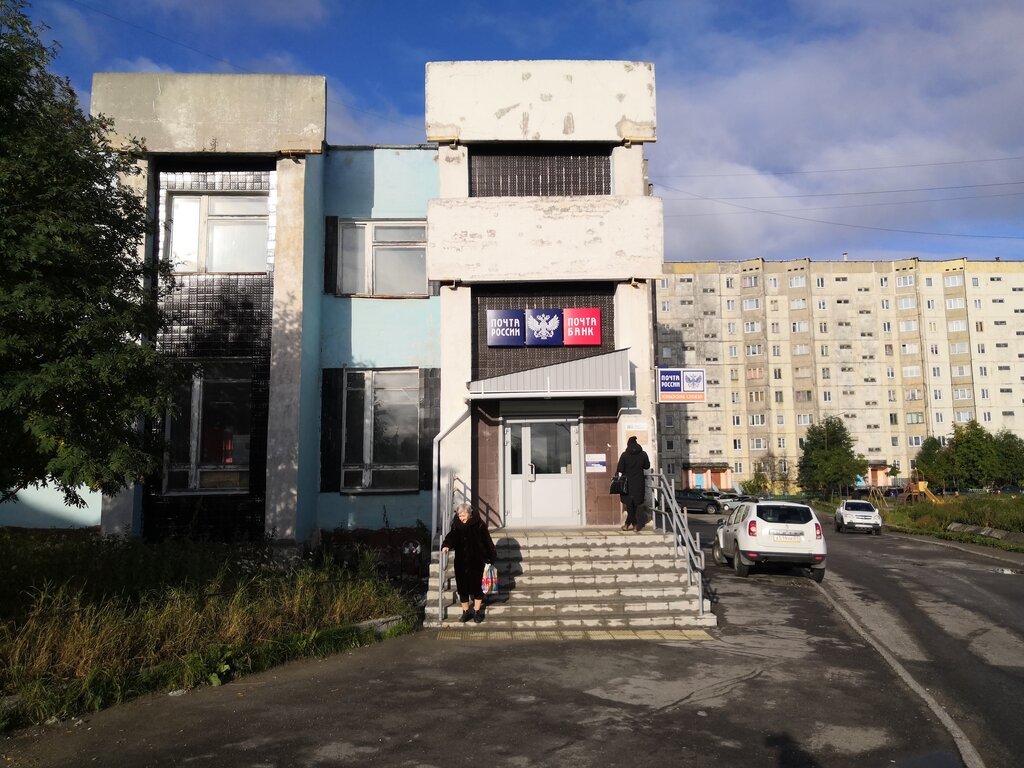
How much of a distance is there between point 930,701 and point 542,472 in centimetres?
838

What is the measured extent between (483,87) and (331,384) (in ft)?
21.1

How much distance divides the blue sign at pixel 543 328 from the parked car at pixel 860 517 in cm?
2339

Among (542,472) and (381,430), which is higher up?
(381,430)

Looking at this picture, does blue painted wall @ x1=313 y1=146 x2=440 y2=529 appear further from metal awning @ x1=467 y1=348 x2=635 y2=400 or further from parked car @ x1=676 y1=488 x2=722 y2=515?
parked car @ x1=676 y1=488 x2=722 y2=515

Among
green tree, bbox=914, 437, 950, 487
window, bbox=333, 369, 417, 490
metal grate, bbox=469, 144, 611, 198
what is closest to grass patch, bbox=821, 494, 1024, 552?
metal grate, bbox=469, 144, 611, 198

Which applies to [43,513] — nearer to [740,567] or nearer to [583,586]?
[583,586]

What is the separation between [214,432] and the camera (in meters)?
14.6

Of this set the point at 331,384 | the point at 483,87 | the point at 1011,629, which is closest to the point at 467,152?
the point at 483,87

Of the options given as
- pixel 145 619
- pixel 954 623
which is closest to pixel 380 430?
pixel 145 619

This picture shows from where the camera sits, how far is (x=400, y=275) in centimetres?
1560

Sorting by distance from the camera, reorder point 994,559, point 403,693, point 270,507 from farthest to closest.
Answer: point 994,559
point 270,507
point 403,693

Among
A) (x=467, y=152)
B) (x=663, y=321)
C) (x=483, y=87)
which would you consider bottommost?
(x=467, y=152)

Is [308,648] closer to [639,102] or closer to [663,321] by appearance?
[639,102]

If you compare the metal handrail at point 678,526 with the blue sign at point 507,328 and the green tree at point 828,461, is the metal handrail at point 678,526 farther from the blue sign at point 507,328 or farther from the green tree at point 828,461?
the green tree at point 828,461
